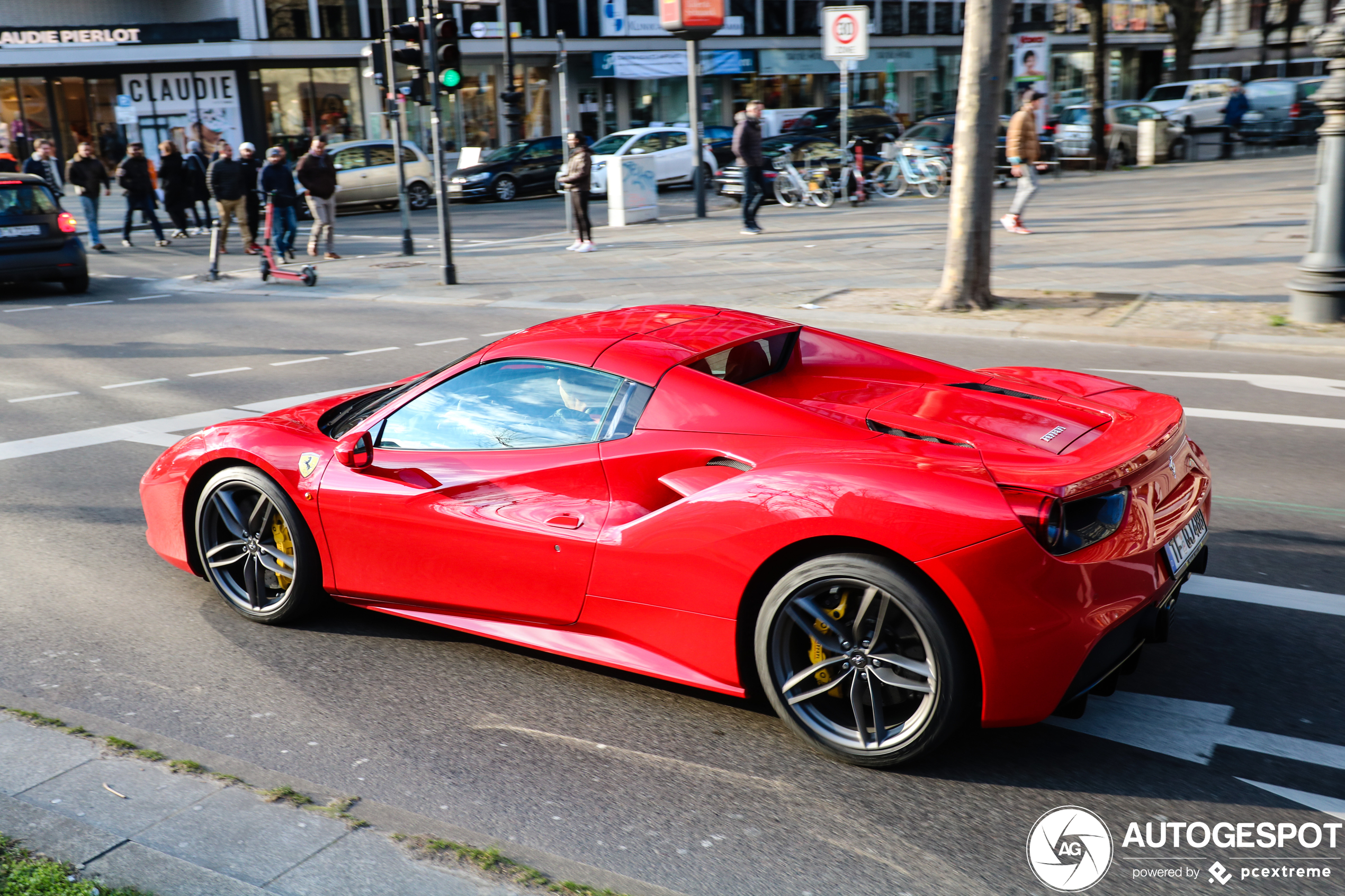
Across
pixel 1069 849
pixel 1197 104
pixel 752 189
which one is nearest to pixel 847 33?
pixel 752 189

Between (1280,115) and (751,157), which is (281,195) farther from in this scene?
(1280,115)

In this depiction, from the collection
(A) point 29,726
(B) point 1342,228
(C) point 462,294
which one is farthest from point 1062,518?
(C) point 462,294

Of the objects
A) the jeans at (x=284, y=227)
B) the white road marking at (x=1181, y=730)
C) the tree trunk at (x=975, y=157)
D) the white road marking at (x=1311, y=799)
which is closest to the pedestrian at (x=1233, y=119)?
the tree trunk at (x=975, y=157)

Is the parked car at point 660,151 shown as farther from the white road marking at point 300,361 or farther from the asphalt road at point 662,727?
the asphalt road at point 662,727

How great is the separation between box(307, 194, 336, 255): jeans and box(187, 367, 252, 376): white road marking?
9.52 m

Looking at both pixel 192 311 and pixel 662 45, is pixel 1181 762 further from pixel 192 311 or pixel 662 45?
pixel 662 45

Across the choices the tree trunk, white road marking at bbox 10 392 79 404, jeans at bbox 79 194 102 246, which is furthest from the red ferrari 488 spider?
jeans at bbox 79 194 102 246

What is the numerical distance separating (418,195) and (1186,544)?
1038 inches

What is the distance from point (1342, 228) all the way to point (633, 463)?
29.6 ft

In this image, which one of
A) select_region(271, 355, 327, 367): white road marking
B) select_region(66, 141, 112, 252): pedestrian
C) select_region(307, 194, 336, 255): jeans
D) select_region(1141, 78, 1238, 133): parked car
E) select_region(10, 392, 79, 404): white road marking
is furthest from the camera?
select_region(1141, 78, 1238, 133): parked car

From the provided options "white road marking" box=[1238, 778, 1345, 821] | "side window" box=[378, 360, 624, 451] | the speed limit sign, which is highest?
the speed limit sign

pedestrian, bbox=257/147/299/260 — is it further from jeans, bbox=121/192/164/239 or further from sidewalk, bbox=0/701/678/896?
sidewalk, bbox=0/701/678/896

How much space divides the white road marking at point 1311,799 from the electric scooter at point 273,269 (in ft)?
50.3

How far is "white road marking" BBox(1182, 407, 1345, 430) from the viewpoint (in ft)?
25.0
